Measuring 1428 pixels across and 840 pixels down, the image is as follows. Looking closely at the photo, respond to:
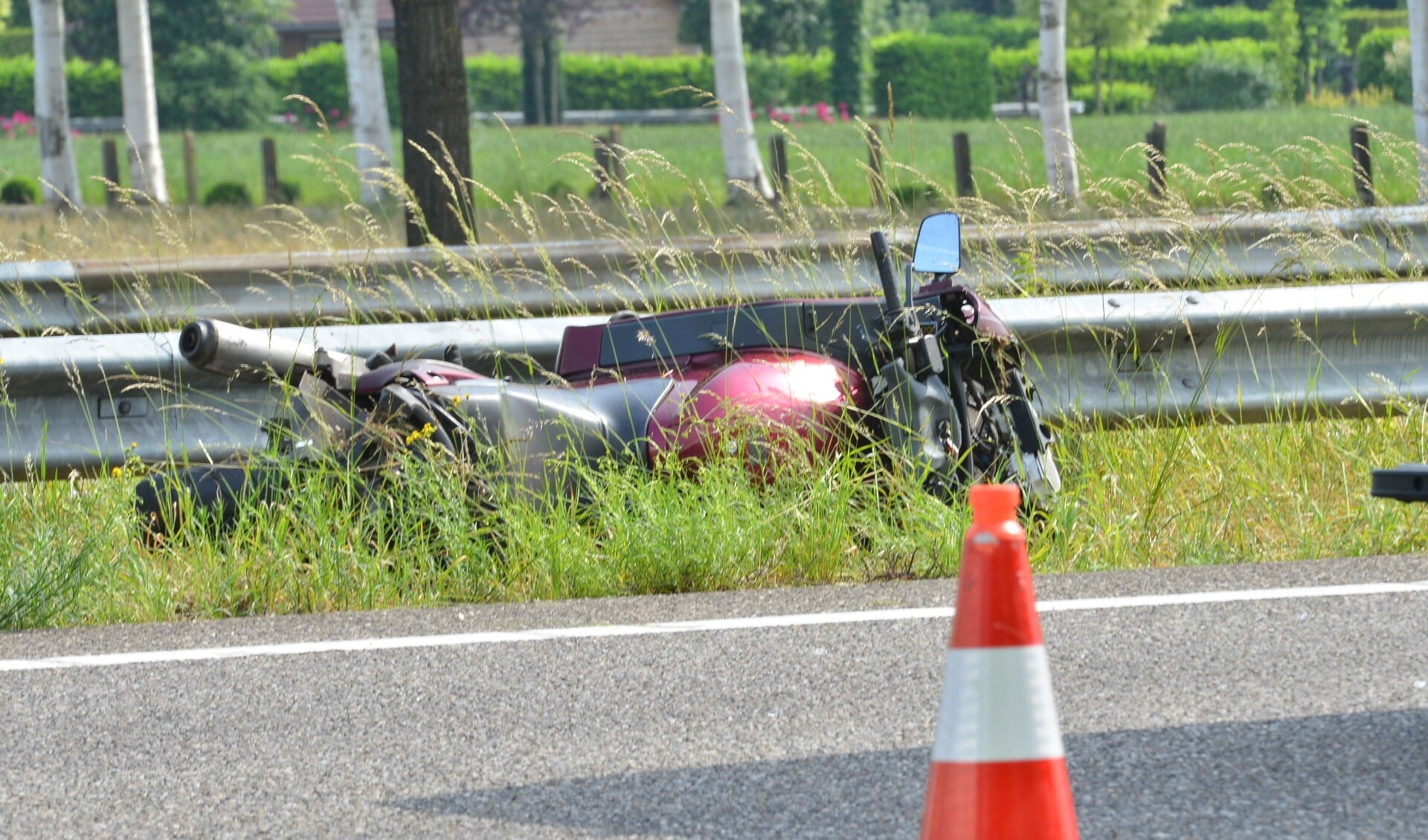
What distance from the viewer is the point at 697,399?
18.8 ft

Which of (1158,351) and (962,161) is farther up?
(962,161)

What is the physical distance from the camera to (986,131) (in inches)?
1825

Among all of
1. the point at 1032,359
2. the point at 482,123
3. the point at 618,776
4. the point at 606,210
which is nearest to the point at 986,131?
the point at 482,123

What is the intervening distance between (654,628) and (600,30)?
83.8 meters

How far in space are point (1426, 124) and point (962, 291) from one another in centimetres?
1579

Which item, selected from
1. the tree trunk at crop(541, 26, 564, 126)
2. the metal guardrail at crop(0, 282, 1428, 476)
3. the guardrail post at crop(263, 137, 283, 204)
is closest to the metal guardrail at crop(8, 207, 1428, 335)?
the metal guardrail at crop(0, 282, 1428, 476)

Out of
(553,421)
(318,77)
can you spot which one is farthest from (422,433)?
(318,77)

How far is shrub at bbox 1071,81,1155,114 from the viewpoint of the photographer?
224ft

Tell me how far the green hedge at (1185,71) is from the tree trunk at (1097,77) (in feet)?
0.80

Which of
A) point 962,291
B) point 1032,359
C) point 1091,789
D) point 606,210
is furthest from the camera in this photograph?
point 606,210

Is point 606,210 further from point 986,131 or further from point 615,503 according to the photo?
point 986,131

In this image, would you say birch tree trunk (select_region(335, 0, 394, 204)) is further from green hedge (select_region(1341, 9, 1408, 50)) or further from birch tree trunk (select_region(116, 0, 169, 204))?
green hedge (select_region(1341, 9, 1408, 50))

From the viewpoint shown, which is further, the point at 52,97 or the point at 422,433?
the point at 52,97

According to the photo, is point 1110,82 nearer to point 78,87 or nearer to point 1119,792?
point 78,87
